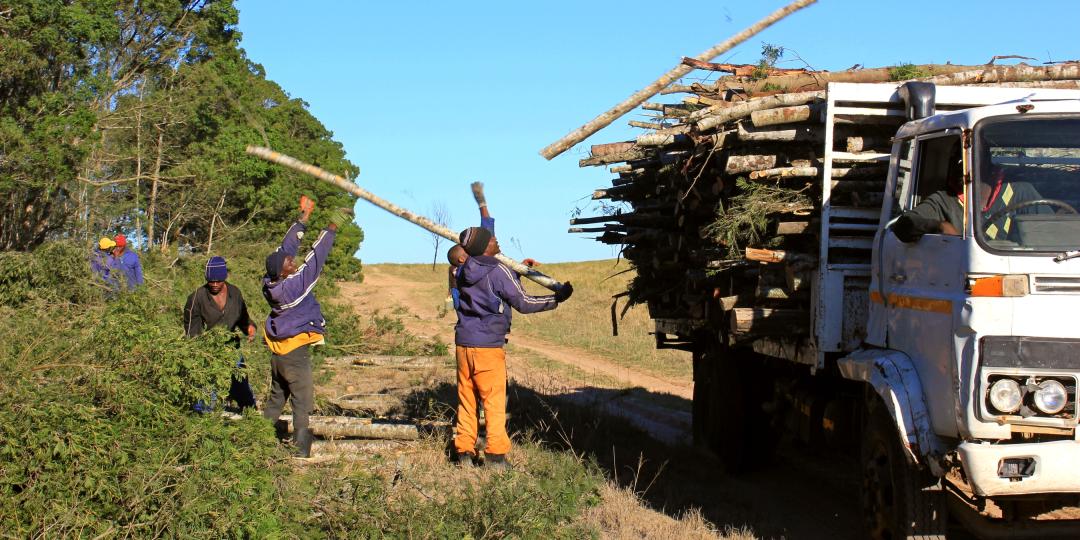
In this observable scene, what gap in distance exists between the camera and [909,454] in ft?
17.6

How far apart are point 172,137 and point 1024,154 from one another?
18529 millimetres

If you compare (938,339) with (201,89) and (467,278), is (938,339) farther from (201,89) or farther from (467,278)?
(201,89)

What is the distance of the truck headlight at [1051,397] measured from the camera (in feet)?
16.3

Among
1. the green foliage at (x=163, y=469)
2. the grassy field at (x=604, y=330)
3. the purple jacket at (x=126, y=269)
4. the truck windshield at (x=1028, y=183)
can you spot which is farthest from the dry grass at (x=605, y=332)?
the truck windshield at (x=1028, y=183)

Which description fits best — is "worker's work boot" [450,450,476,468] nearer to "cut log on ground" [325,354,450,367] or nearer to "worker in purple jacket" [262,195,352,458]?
"worker in purple jacket" [262,195,352,458]

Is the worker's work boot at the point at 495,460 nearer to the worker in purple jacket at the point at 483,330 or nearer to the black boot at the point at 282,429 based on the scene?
the worker in purple jacket at the point at 483,330

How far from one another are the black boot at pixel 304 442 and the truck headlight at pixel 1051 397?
5406 mm

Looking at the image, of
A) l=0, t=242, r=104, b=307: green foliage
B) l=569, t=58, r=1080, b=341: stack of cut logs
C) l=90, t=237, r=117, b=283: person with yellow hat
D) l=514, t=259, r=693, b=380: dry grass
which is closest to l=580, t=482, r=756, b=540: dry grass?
l=569, t=58, r=1080, b=341: stack of cut logs

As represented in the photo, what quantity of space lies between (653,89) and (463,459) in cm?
341

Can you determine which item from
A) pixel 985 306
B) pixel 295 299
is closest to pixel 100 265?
pixel 295 299

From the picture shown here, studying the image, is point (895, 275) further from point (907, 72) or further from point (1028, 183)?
point (907, 72)

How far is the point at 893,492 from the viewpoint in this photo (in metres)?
5.85

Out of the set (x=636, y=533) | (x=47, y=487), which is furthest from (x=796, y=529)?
(x=47, y=487)

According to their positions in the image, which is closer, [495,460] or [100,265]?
[495,460]
